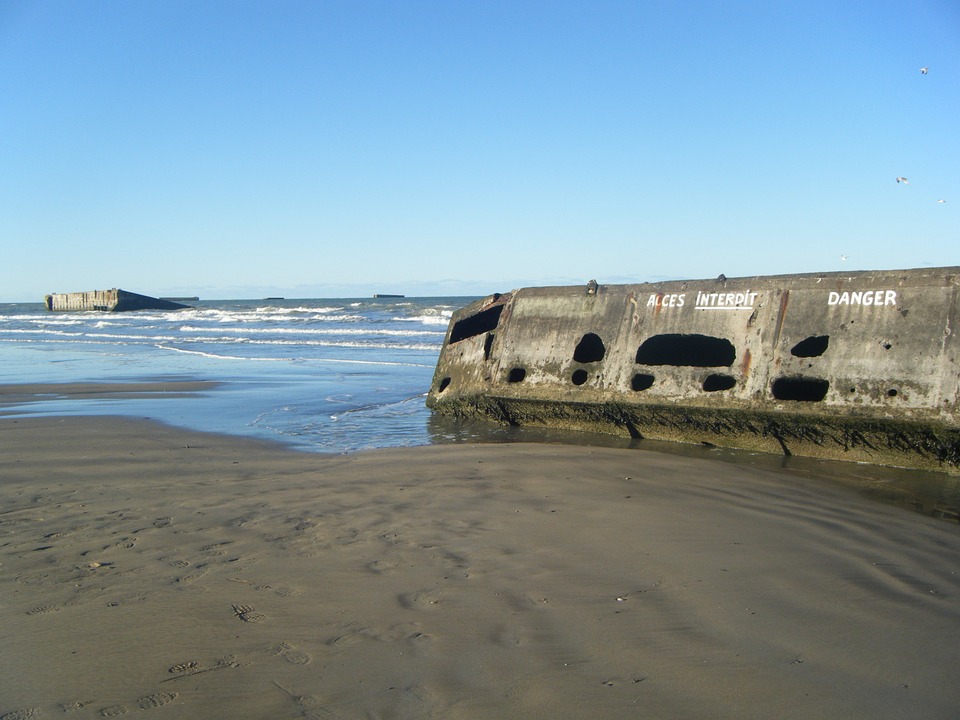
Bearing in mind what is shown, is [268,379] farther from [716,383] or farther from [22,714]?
[22,714]

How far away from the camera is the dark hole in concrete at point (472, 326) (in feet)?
29.0

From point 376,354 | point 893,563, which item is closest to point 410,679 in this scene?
point 893,563

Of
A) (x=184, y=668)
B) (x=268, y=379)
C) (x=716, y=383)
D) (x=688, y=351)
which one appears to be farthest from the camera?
(x=268, y=379)

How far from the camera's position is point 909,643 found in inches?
118

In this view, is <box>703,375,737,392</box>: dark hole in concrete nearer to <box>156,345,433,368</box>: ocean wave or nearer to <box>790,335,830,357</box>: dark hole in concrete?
<box>790,335,830,357</box>: dark hole in concrete

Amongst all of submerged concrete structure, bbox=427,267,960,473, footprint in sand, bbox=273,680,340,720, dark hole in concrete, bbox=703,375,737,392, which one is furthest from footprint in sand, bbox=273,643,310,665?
dark hole in concrete, bbox=703,375,737,392

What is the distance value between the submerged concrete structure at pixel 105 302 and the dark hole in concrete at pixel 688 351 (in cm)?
6332

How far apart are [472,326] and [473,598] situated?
578 cm

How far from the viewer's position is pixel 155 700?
256cm

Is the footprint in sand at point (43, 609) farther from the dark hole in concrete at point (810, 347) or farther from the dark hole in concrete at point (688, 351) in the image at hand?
the dark hole in concrete at point (688, 351)

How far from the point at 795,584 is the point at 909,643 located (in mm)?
621

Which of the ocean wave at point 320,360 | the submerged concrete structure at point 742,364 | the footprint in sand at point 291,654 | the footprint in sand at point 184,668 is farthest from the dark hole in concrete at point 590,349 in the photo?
the ocean wave at point 320,360

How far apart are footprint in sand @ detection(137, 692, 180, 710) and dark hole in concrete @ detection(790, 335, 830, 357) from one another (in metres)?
5.03

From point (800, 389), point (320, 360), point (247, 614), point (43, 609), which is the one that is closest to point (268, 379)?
point (320, 360)
